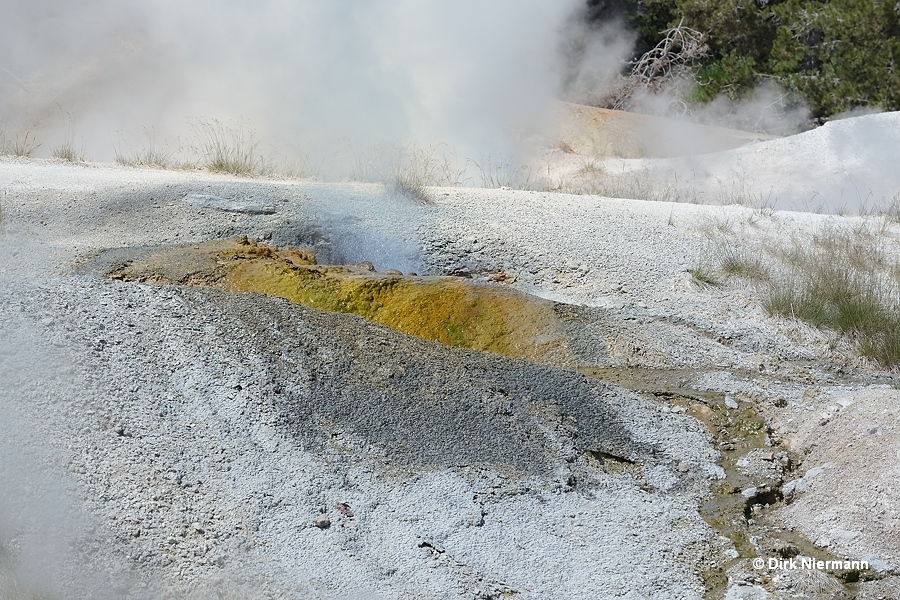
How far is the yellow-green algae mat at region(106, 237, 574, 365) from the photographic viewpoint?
4.30 meters

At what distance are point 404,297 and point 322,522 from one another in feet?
6.17

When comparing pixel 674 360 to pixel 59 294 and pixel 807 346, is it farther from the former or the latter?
pixel 59 294

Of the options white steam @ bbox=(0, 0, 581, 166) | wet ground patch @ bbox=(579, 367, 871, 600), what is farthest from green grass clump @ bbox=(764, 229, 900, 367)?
white steam @ bbox=(0, 0, 581, 166)

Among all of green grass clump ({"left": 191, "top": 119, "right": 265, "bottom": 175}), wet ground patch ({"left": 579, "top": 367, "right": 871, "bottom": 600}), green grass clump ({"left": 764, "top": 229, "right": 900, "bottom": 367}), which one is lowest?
wet ground patch ({"left": 579, "top": 367, "right": 871, "bottom": 600})

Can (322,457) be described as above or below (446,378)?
below

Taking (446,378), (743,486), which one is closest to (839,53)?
(743,486)

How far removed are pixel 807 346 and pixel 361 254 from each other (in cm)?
231

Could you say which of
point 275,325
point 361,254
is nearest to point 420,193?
point 361,254

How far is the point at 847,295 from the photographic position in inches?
195

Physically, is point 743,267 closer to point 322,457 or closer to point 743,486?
point 743,486

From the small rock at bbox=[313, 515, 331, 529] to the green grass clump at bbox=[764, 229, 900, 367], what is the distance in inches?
119

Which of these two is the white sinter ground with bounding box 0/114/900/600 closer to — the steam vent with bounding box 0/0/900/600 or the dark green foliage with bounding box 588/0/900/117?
the steam vent with bounding box 0/0/900/600

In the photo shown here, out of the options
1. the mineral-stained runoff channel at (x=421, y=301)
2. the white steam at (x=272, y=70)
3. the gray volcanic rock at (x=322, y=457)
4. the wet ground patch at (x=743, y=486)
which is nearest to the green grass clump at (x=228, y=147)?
the white steam at (x=272, y=70)

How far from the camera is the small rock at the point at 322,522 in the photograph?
2.59 meters
